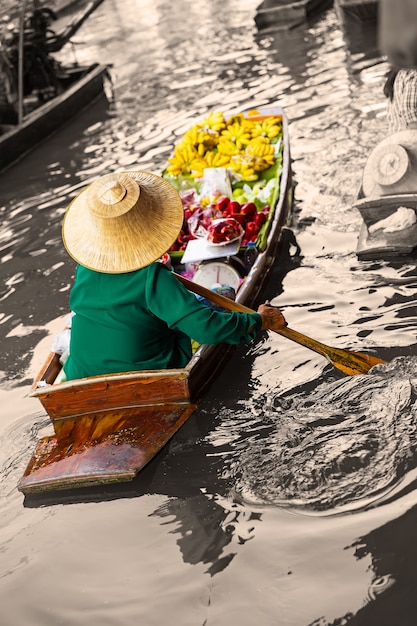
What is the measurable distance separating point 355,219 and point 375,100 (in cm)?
308

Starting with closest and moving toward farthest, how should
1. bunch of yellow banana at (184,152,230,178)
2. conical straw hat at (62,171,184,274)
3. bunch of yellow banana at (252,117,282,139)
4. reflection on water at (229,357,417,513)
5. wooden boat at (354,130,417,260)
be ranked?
1. reflection on water at (229,357,417,513)
2. conical straw hat at (62,171,184,274)
3. wooden boat at (354,130,417,260)
4. bunch of yellow banana at (184,152,230,178)
5. bunch of yellow banana at (252,117,282,139)

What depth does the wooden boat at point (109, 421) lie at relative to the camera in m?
3.50

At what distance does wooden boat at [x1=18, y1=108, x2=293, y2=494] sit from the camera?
138 inches

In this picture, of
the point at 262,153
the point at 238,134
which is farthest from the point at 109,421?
the point at 238,134

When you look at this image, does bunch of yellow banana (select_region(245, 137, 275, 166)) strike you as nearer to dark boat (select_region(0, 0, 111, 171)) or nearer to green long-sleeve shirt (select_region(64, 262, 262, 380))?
green long-sleeve shirt (select_region(64, 262, 262, 380))

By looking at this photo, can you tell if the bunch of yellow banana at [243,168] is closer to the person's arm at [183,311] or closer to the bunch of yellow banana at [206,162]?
the bunch of yellow banana at [206,162]

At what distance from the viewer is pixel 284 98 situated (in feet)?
30.0

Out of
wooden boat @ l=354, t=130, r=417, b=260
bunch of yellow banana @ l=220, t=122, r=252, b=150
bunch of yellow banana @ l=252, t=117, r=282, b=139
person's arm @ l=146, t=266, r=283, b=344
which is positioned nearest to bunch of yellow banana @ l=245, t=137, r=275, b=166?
bunch of yellow banana @ l=220, t=122, r=252, b=150

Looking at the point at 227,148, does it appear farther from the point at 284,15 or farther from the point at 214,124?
the point at 284,15

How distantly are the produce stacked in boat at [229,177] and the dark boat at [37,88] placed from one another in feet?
12.9

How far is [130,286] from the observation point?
3.54 metres

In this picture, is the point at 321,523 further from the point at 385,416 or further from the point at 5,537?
the point at 5,537

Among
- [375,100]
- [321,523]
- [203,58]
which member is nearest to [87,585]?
[321,523]

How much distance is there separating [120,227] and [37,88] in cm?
887
